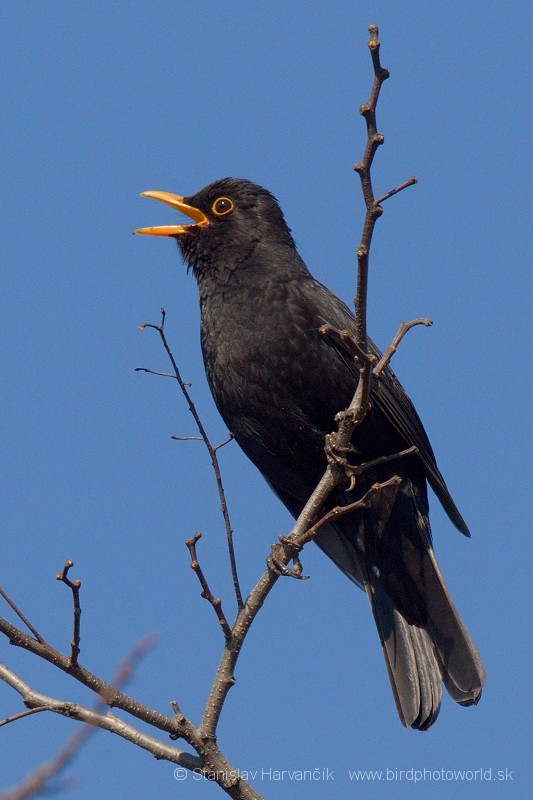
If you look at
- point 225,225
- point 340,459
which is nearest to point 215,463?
point 340,459

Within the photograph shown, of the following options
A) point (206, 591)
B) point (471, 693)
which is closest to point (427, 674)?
point (471, 693)

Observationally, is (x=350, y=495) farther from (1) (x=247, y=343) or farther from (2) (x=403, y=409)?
(1) (x=247, y=343)

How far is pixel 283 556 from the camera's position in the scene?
4930mm

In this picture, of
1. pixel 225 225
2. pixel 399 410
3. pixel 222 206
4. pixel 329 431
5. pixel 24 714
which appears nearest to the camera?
pixel 24 714

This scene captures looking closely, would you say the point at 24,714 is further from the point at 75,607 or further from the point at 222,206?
the point at 222,206

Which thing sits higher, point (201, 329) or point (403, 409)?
point (201, 329)

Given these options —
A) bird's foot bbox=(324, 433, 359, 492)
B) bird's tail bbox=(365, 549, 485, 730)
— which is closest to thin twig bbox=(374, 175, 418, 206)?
bird's foot bbox=(324, 433, 359, 492)

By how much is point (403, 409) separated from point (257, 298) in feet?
3.58

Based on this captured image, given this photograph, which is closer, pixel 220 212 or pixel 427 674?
pixel 427 674

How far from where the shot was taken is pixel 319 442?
5.86m

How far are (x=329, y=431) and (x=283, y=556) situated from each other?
1.15m

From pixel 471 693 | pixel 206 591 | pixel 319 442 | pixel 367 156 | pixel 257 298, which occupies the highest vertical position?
pixel 257 298

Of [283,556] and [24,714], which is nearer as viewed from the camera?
[24,714]

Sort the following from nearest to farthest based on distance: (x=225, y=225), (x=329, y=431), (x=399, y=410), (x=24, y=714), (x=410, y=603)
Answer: (x=24, y=714), (x=329, y=431), (x=399, y=410), (x=410, y=603), (x=225, y=225)
